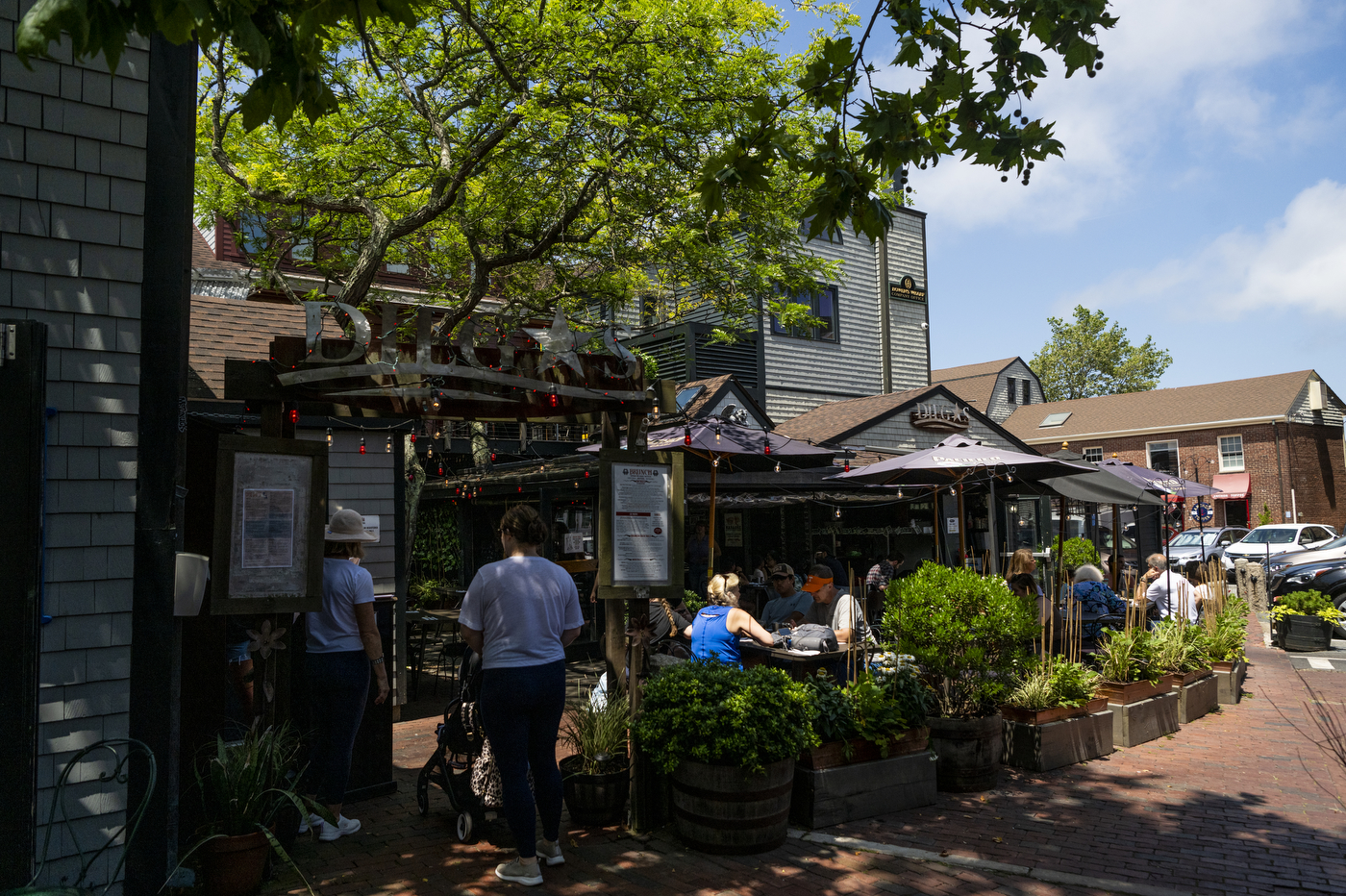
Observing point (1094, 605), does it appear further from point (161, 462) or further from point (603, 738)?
point (161, 462)

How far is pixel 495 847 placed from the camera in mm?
4891

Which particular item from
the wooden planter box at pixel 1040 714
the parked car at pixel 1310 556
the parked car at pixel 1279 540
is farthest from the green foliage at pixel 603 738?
the parked car at pixel 1279 540

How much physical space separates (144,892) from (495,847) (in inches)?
65.6

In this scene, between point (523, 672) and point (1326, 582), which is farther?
point (1326, 582)

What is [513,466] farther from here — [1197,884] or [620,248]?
[1197,884]

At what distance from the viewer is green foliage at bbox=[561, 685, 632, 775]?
17.1 ft

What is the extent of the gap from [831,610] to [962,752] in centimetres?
269

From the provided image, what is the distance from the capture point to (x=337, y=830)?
497 centimetres

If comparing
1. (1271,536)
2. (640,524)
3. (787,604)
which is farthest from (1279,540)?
(640,524)

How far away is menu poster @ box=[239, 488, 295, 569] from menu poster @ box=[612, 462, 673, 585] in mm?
1770

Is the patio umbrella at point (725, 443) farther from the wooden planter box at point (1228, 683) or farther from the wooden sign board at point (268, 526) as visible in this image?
the wooden sign board at point (268, 526)

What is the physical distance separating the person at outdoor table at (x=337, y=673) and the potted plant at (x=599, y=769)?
124 centimetres

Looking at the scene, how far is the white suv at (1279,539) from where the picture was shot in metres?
24.4

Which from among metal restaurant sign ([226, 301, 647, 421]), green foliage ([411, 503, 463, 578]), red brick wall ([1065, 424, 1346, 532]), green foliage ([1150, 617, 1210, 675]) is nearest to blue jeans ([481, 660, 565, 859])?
metal restaurant sign ([226, 301, 647, 421])
